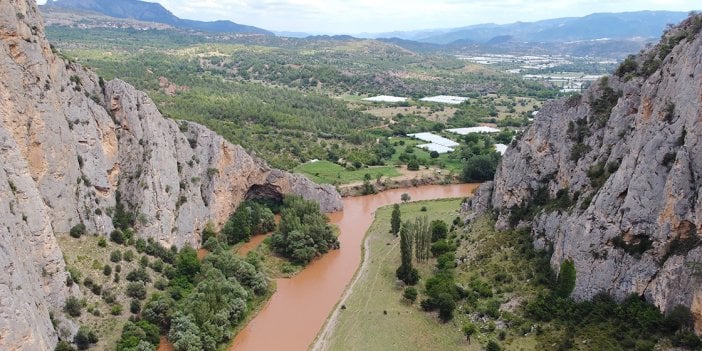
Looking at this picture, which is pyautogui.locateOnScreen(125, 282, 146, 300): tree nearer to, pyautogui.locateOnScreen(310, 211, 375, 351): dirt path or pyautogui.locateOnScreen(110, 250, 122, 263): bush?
pyautogui.locateOnScreen(110, 250, 122, 263): bush

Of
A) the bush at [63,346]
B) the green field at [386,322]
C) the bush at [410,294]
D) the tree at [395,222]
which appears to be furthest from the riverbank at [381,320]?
the bush at [63,346]

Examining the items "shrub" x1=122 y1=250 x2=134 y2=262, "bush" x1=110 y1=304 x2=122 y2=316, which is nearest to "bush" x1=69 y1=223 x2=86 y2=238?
"shrub" x1=122 y1=250 x2=134 y2=262

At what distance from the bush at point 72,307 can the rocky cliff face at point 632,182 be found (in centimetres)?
4224

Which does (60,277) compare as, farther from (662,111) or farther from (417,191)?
(417,191)

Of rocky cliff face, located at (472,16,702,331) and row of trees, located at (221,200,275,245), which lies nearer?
rocky cliff face, located at (472,16,702,331)

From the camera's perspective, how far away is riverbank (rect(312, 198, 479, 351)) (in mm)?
49531

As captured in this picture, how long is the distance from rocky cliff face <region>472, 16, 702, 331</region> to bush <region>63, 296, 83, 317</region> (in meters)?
42.2

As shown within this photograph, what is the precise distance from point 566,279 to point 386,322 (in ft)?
54.2

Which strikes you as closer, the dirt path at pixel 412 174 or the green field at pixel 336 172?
the green field at pixel 336 172

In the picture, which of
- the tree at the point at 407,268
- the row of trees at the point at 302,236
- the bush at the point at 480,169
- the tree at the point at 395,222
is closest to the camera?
the tree at the point at 407,268

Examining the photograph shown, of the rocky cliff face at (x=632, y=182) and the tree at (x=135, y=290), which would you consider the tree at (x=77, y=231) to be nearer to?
the tree at (x=135, y=290)

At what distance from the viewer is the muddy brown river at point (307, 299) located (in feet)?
175

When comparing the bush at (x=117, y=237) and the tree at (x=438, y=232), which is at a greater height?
the bush at (x=117, y=237)

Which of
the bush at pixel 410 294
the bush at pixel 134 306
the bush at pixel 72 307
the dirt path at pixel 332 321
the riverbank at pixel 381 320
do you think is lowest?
the dirt path at pixel 332 321
